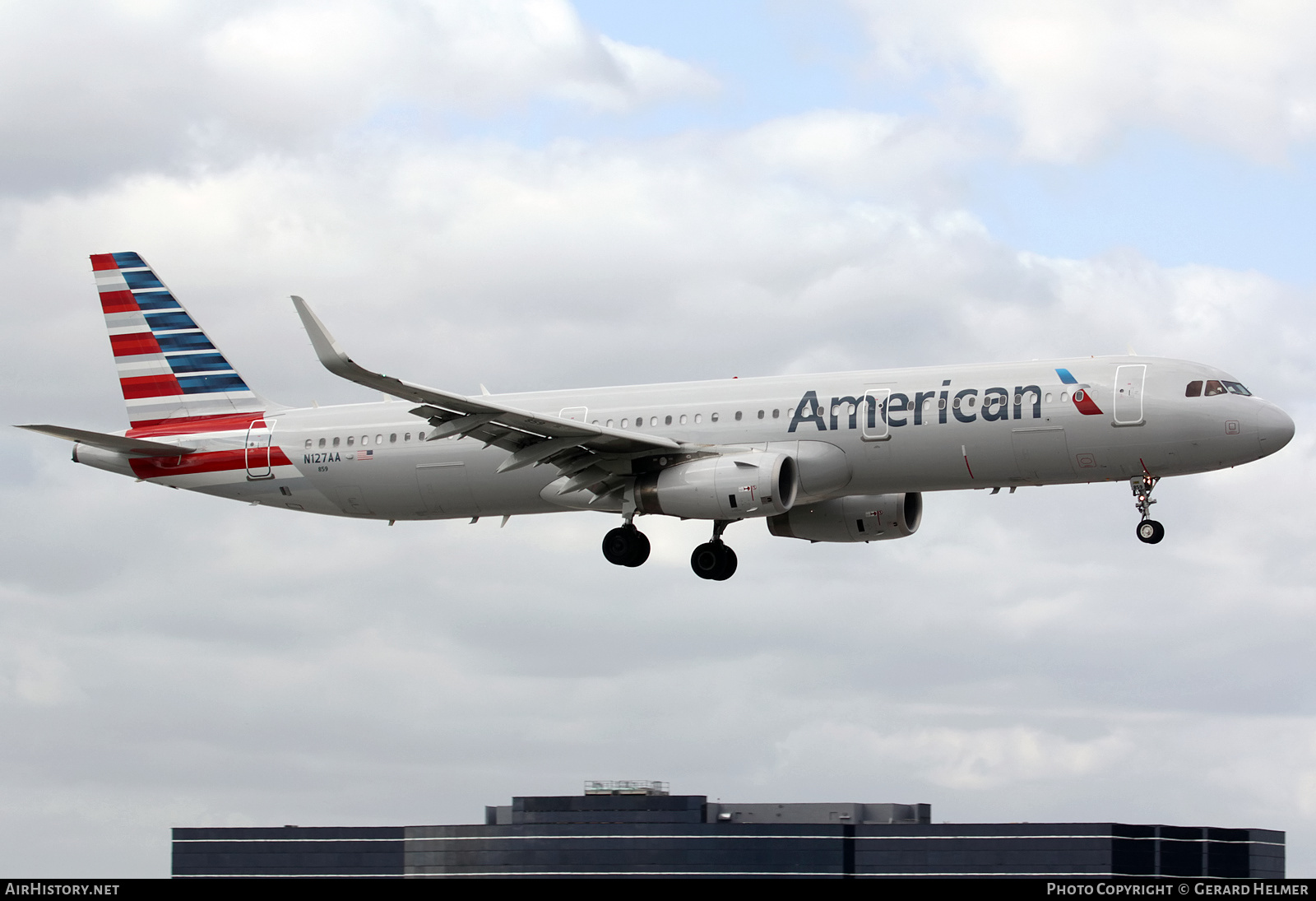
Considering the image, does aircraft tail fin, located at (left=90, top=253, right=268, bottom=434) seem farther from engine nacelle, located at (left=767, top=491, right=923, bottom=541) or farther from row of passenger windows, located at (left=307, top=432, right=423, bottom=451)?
engine nacelle, located at (left=767, top=491, right=923, bottom=541)

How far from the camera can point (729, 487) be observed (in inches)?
1821

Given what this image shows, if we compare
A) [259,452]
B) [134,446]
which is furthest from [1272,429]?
[134,446]

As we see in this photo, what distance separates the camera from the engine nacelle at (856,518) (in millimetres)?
52438

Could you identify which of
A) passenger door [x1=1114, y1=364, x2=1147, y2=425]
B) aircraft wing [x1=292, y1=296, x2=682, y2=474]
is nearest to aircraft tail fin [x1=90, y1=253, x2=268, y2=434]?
aircraft wing [x1=292, y1=296, x2=682, y2=474]

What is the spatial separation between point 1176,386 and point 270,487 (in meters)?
26.3

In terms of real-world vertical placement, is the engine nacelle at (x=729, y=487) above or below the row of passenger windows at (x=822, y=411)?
below

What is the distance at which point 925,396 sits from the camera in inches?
1805

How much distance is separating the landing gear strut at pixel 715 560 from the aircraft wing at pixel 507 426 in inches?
171

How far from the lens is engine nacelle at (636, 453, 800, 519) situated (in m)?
46.0

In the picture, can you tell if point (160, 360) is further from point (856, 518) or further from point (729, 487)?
point (856, 518)

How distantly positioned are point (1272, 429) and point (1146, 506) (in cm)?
359

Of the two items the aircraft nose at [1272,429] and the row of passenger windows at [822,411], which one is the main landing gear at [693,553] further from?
the aircraft nose at [1272,429]

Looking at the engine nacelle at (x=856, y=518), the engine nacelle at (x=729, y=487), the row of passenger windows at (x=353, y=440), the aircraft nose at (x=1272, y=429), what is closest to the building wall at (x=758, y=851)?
the engine nacelle at (x=856, y=518)
